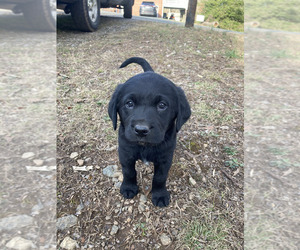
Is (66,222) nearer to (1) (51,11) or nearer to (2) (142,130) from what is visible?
(2) (142,130)

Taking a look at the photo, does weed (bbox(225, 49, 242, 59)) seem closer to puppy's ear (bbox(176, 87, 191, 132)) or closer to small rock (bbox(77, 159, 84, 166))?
puppy's ear (bbox(176, 87, 191, 132))

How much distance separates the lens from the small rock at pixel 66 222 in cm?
196

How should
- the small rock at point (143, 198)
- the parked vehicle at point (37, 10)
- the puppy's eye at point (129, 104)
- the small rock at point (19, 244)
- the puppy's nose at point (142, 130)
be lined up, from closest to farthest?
the puppy's nose at point (142, 130), the small rock at point (19, 244), the puppy's eye at point (129, 104), the small rock at point (143, 198), the parked vehicle at point (37, 10)

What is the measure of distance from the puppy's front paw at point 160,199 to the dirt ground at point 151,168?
0.04 m

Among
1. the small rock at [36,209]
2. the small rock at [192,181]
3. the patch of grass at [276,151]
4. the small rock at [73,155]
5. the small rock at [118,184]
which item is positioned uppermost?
the patch of grass at [276,151]

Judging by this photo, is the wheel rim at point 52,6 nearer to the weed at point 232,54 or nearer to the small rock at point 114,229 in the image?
the weed at point 232,54

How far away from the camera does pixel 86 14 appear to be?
621 centimetres

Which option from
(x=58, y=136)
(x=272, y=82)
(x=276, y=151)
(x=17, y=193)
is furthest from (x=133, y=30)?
(x=17, y=193)

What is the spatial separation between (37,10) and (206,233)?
6443 mm

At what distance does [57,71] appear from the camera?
453 centimetres

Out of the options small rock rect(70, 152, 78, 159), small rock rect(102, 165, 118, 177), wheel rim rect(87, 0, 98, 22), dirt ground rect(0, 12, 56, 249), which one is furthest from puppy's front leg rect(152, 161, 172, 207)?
wheel rim rect(87, 0, 98, 22)

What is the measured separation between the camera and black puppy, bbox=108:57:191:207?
1729 mm

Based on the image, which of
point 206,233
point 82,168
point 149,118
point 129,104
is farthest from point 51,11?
point 206,233

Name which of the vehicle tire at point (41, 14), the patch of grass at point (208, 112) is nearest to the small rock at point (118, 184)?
the patch of grass at point (208, 112)
